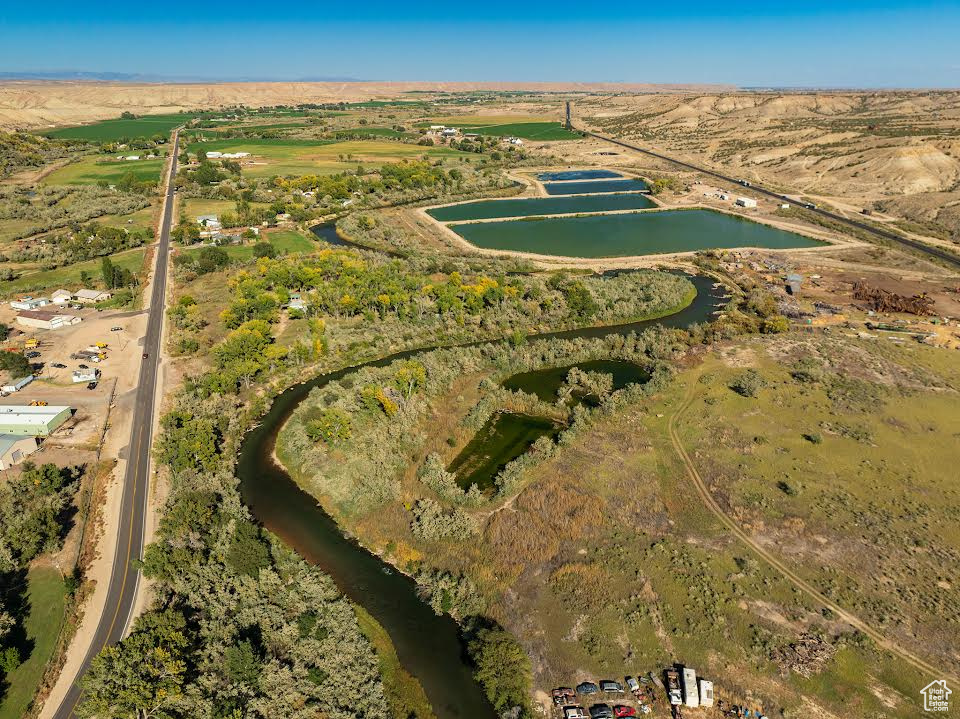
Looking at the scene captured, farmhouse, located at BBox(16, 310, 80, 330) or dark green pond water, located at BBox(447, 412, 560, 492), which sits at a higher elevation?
farmhouse, located at BBox(16, 310, 80, 330)

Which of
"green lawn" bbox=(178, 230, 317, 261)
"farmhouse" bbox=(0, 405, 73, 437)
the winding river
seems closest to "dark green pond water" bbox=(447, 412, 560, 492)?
the winding river

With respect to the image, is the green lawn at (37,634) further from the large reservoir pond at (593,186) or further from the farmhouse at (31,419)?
the large reservoir pond at (593,186)

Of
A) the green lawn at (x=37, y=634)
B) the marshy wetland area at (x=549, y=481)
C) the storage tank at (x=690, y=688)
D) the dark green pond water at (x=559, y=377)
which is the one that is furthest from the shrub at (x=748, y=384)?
the green lawn at (x=37, y=634)

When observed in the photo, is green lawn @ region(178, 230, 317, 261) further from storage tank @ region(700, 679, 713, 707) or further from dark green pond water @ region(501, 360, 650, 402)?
storage tank @ region(700, 679, 713, 707)

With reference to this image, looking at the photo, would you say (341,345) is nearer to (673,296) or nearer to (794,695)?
(673,296)

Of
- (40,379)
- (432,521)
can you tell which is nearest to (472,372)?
(432,521)

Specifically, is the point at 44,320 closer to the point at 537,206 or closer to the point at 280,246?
the point at 280,246
